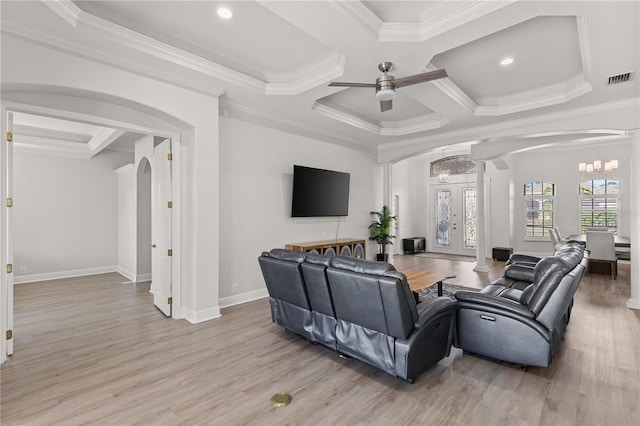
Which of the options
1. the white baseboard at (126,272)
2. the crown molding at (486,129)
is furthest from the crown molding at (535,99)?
the white baseboard at (126,272)

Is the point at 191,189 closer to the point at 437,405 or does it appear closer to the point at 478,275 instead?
the point at 437,405

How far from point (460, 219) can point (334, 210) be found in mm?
5949

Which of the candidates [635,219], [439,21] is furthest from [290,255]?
[635,219]

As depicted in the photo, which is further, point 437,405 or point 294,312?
point 294,312

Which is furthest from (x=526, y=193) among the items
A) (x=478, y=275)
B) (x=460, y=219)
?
(x=478, y=275)

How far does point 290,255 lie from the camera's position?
3.32 metres

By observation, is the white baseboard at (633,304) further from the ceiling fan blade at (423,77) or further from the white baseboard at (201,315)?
the white baseboard at (201,315)

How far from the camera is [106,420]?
7.09ft

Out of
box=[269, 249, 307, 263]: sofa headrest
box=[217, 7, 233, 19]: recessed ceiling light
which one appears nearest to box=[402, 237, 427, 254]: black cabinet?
box=[269, 249, 307, 263]: sofa headrest

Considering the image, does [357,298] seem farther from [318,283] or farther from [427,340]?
[427,340]

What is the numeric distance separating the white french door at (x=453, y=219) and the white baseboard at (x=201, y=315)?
866 centimetres

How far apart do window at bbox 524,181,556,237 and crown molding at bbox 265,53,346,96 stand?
862 cm

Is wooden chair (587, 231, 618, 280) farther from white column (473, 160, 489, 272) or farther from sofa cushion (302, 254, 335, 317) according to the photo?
sofa cushion (302, 254, 335, 317)

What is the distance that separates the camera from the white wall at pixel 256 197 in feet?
15.9
